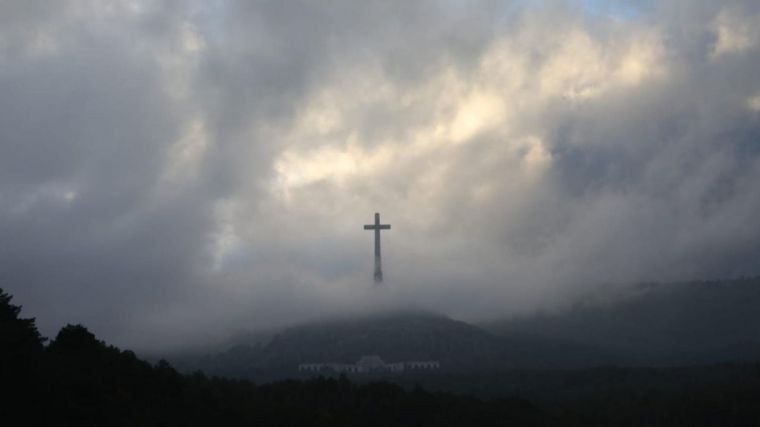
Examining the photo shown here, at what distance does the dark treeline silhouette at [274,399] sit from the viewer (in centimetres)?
8088

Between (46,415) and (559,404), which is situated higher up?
(559,404)

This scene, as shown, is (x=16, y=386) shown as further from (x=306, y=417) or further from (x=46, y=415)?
(x=306, y=417)

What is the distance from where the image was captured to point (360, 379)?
197 m

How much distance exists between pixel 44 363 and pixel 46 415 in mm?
9451

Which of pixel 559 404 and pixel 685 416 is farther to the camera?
pixel 559 404

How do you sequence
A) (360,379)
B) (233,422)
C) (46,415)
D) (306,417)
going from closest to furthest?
1. (46,415)
2. (233,422)
3. (306,417)
4. (360,379)

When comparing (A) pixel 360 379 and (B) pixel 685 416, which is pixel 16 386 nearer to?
(B) pixel 685 416

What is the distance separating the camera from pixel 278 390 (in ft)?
433

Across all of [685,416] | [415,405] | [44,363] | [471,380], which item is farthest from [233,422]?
[471,380]

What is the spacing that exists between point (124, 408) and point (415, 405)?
154ft

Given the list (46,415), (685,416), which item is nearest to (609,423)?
(685,416)

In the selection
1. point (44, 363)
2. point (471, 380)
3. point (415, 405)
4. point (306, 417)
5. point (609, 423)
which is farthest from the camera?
point (471, 380)

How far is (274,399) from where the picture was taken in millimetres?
120688

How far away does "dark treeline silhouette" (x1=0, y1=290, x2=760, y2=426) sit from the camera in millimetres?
80875
